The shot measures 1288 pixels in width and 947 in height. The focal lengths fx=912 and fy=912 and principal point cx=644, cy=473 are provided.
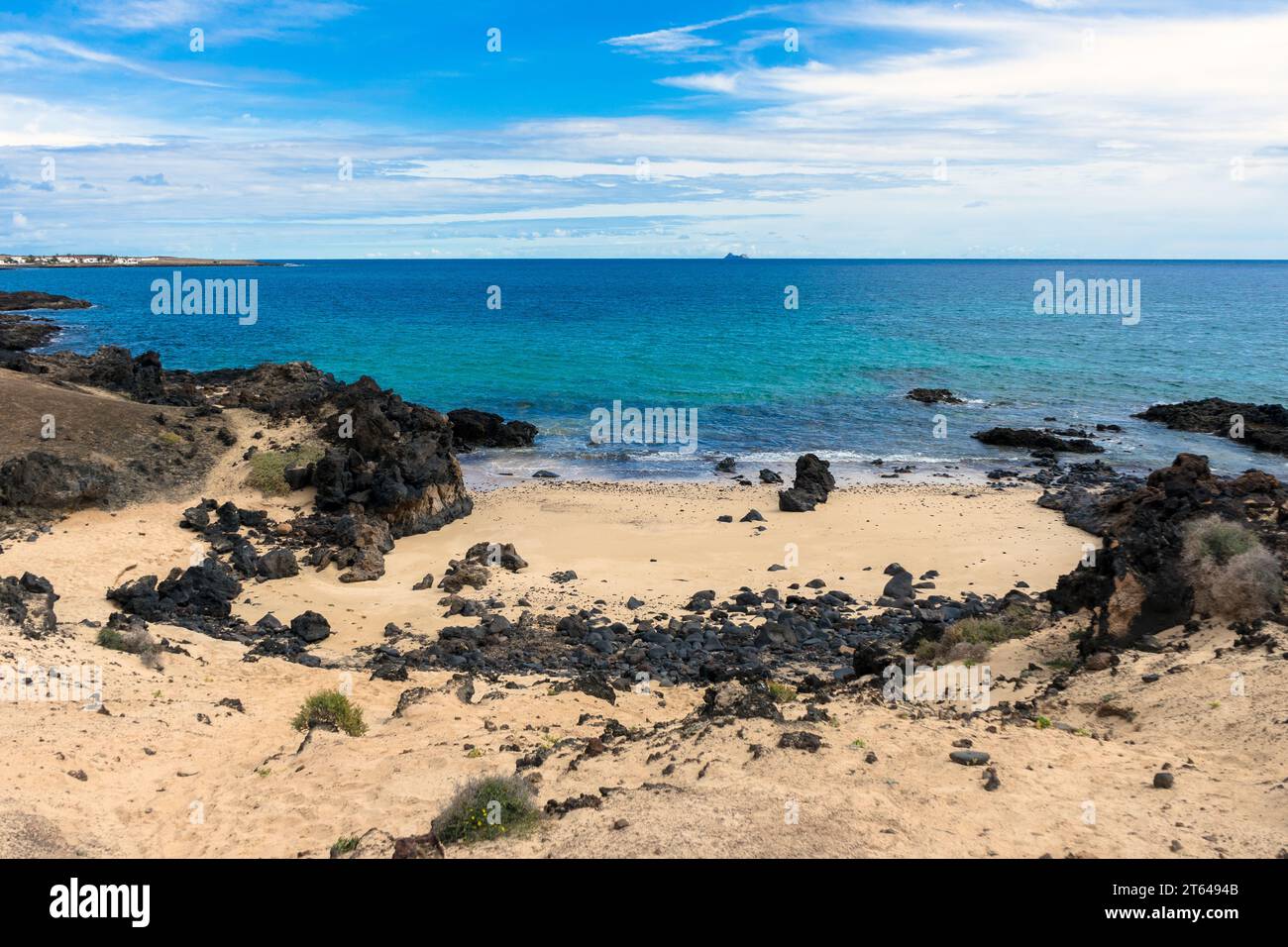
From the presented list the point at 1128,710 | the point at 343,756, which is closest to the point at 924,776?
the point at 1128,710

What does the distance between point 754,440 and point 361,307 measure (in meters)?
87.5

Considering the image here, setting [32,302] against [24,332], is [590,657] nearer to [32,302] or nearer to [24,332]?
[24,332]

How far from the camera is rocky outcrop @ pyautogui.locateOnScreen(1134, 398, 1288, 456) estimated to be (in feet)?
128

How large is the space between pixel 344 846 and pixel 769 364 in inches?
2279

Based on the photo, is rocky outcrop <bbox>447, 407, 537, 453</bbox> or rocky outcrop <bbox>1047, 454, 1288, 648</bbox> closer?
rocky outcrop <bbox>1047, 454, 1288, 648</bbox>

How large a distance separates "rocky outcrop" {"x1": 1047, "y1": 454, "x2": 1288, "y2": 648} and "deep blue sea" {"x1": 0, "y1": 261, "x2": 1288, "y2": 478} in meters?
18.3

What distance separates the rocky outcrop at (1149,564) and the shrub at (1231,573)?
25 cm

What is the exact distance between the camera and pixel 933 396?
50.4 meters

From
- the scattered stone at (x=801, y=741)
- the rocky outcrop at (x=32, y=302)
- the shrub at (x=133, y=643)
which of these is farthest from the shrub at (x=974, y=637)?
the rocky outcrop at (x=32, y=302)

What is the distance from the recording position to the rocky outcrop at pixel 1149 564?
14.5 meters

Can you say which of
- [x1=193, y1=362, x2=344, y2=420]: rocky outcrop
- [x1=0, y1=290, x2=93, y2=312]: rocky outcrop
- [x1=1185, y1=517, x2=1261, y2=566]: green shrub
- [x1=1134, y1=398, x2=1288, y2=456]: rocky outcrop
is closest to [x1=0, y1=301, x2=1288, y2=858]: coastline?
[x1=193, y1=362, x2=344, y2=420]: rocky outcrop

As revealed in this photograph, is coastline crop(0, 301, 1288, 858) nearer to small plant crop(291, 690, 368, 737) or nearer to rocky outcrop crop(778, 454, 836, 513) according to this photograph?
rocky outcrop crop(778, 454, 836, 513)

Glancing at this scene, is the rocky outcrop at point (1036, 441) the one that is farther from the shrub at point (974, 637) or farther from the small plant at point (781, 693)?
the small plant at point (781, 693)
